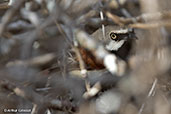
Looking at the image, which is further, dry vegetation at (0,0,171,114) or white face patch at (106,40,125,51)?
white face patch at (106,40,125,51)

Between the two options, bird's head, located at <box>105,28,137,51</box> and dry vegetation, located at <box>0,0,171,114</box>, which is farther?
bird's head, located at <box>105,28,137,51</box>

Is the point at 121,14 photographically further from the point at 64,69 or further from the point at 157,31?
the point at 157,31

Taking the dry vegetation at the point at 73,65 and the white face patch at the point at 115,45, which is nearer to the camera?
the dry vegetation at the point at 73,65

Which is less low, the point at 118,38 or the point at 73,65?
the point at 118,38

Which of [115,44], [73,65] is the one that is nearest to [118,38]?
[115,44]

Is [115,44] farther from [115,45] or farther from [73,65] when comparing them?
[73,65]
